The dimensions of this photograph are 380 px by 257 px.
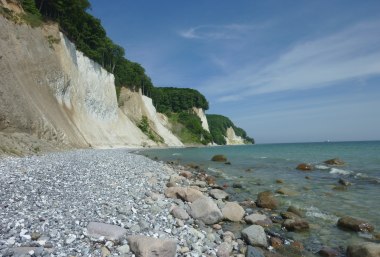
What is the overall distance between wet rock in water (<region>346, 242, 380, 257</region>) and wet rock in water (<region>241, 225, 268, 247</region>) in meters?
1.88

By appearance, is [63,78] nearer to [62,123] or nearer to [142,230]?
[62,123]

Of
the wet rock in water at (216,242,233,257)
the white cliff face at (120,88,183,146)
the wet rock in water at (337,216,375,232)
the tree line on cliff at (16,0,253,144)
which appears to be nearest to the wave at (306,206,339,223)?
the wet rock in water at (337,216,375,232)

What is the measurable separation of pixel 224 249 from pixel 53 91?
31222mm

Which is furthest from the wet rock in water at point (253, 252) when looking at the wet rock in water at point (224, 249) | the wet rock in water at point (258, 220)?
the wet rock in water at point (258, 220)

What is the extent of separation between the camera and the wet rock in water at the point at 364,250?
21.3ft

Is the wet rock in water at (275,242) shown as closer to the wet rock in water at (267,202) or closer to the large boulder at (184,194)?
the large boulder at (184,194)

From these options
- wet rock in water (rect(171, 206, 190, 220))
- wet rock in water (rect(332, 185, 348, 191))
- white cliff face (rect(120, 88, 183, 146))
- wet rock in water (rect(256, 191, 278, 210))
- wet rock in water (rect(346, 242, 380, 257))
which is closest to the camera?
wet rock in water (rect(346, 242, 380, 257))

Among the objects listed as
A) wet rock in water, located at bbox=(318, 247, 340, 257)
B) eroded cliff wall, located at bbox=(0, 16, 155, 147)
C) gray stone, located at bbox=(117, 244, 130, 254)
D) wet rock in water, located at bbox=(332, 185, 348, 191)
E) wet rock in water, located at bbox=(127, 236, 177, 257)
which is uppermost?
eroded cliff wall, located at bbox=(0, 16, 155, 147)

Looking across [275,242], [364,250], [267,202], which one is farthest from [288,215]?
[364,250]

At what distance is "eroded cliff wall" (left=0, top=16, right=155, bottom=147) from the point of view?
22625 millimetres

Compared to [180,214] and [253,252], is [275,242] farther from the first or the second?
[180,214]

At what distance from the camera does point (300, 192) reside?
14.8 metres

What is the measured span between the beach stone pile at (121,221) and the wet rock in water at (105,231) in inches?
0.7

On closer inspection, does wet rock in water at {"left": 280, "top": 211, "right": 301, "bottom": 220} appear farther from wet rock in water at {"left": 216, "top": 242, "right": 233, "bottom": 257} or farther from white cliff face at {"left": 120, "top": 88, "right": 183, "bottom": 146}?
white cliff face at {"left": 120, "top": 88, "right": 183, "bottom": 146}
